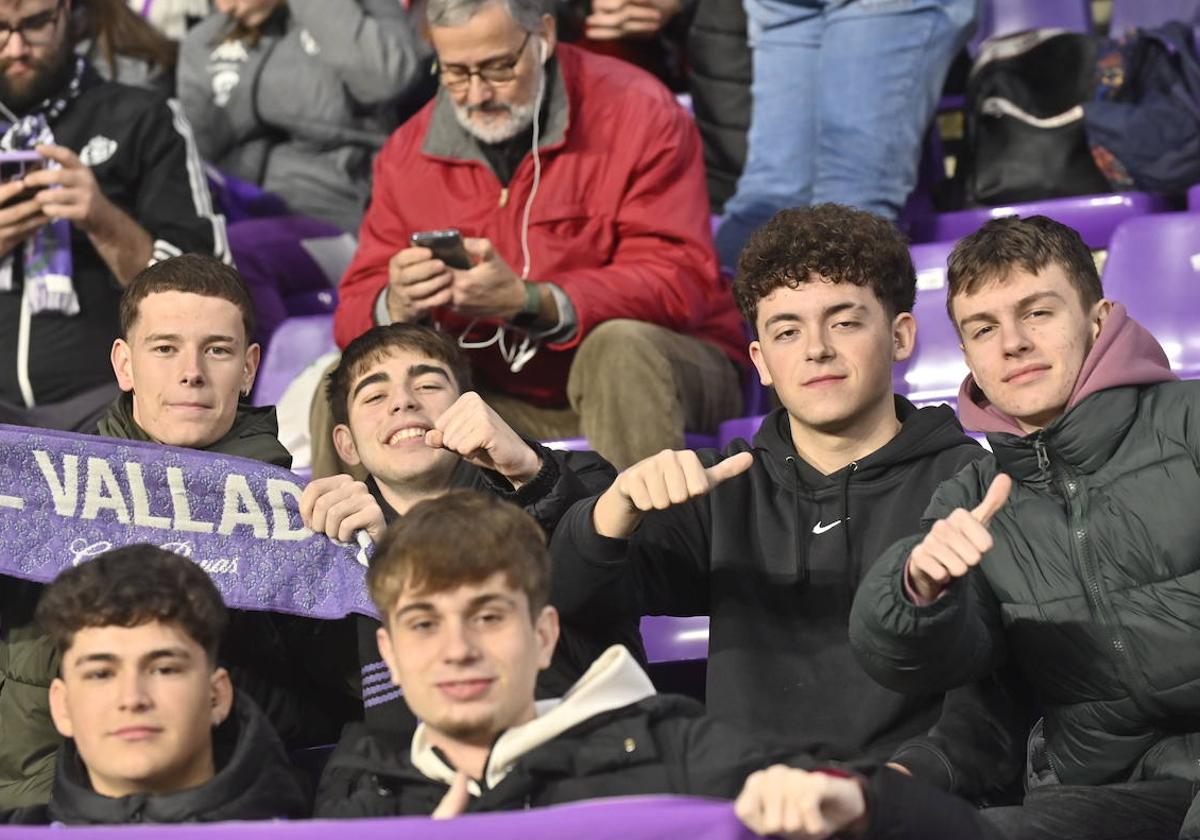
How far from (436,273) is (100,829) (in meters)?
1.98

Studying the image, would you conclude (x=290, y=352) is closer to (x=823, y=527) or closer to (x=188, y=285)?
(x=188, y=285)

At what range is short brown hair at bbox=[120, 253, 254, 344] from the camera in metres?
3.50

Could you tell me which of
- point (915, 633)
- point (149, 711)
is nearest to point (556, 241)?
point (915, 633)

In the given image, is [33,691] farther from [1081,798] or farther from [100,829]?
[1081,798]

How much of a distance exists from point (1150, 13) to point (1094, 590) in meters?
2.98

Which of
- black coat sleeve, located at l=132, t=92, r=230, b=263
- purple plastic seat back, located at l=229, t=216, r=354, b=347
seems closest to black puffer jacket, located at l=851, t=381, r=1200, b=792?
black coat sleeve, located at l=132, t=92, r=230, b=263

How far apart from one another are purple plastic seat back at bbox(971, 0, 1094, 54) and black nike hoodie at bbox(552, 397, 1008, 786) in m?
2.50

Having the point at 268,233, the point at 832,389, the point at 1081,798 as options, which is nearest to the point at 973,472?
the point at 832,389

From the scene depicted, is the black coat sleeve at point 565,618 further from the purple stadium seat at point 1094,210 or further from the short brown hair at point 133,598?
the purple stadium seat at point 1094,210

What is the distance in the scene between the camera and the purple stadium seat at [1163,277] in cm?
442

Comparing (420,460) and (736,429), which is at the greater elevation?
(420,460)

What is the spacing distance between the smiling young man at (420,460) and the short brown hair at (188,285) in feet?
0.71

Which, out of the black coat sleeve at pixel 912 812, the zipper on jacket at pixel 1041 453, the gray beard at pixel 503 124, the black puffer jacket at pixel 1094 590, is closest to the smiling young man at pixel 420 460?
the black puffer jacket at pixel 1094 590

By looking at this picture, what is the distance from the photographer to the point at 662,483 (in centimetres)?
286
